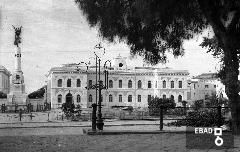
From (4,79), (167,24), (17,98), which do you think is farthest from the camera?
(4,79)

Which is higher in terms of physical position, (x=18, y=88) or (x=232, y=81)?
(x=18, y=88)

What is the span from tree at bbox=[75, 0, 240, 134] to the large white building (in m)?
57.4

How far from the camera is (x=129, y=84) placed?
7344cm

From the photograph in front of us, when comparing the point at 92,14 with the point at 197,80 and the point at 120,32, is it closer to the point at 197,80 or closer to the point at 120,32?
the point at 120,32

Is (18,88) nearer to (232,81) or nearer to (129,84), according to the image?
(129,84)

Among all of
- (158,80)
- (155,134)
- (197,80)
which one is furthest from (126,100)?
(155,134)

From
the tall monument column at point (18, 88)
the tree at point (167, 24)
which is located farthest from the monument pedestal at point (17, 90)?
the tree at point (167, 24)

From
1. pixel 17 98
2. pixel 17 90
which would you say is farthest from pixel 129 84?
pixel 17 98

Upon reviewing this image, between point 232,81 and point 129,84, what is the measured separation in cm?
6389

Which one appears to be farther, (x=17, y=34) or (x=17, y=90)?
(x=17, y=90)

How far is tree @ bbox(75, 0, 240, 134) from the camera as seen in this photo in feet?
31.2

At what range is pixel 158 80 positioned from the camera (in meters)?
73.2

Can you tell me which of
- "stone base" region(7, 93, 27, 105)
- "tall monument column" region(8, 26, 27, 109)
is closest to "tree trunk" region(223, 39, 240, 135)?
"tall monument column" region(8, 26, 27, 109)

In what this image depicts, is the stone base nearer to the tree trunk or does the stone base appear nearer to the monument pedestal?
the monument pedestal
